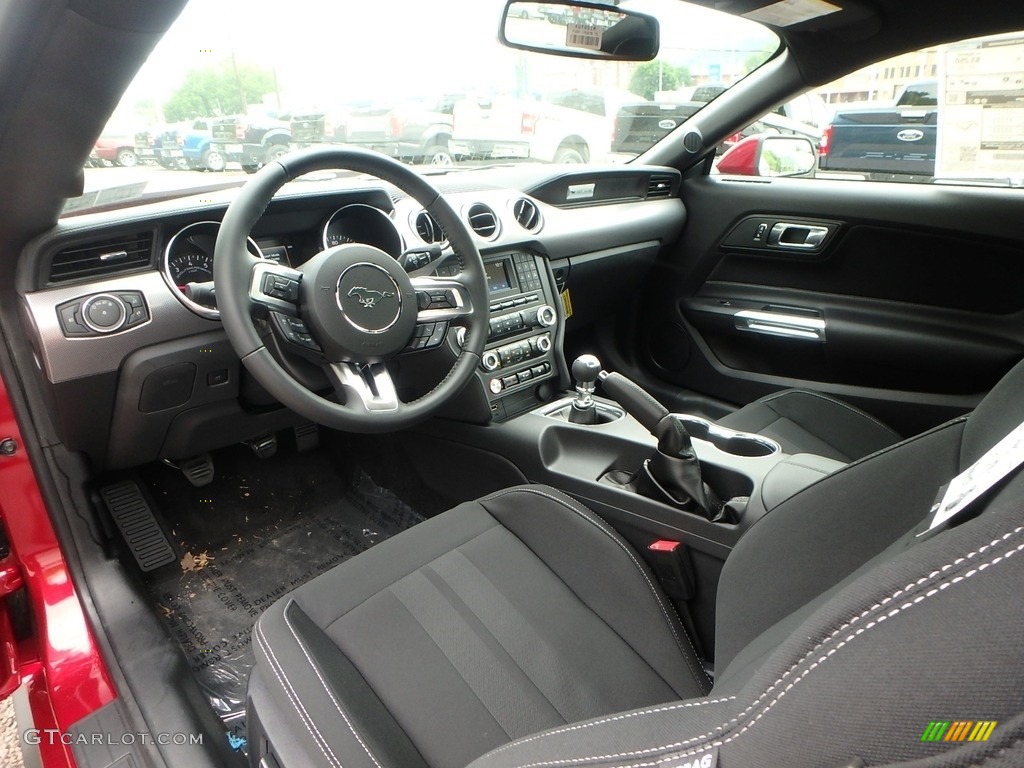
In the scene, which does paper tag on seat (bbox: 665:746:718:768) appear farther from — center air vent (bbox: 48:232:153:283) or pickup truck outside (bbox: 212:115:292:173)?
pickup truck outside (bbox: 212:115:292:173)

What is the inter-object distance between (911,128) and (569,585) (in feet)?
5.81

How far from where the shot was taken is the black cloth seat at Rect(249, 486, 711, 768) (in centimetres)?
103

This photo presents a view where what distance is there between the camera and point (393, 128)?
209 centimetres

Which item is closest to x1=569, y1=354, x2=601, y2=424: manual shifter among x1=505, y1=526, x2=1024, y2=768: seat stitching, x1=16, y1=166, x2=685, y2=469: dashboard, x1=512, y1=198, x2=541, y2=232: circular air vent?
x1=16, y1=166, x2=685, y2=469: dashboard

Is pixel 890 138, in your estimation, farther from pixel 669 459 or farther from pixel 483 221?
pixel 669 459

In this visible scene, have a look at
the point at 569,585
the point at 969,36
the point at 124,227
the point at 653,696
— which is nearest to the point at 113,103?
the point at 124,227

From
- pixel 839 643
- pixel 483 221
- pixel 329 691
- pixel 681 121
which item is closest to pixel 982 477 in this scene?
pixel 839 643

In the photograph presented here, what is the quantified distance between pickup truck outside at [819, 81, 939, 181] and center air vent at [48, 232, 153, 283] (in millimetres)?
2027

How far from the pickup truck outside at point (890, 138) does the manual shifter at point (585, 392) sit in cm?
119

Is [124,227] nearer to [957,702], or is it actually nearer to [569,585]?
[569,585]

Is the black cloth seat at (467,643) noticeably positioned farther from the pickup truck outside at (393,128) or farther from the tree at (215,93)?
the tree at (215,93)

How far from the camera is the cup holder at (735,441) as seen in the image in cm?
161

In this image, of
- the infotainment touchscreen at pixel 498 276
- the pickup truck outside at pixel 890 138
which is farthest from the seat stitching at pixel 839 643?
the pickup truck outside at pixel 890 138

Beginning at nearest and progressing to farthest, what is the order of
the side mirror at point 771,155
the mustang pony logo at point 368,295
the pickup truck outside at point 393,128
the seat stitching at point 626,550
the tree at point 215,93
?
the seat stitching at point 626,550 → the mustang pony logo at point 368,295 → the tree at point 215,93 → the pickup truck outside at point 393,128 → the side mirror at point 771,155
